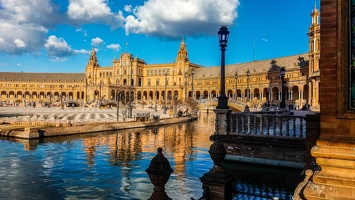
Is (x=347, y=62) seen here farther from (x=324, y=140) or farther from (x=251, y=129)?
(x=251, y=129)

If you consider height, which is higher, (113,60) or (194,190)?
Answer: (113,60)

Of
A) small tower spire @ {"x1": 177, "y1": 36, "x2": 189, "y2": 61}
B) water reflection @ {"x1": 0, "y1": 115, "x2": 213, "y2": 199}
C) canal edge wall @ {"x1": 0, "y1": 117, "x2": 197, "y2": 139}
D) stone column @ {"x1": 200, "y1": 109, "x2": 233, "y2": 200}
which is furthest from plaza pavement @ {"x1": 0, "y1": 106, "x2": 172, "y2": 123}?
small tower spire @ {"x1": 177, "y1": 36, "x2": 189, "y2": 61}

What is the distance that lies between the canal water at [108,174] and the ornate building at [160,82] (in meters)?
73.1

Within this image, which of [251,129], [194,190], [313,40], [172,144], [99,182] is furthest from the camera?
[313,40]

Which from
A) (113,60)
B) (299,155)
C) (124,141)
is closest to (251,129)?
(299,155)

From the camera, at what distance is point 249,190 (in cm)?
1416

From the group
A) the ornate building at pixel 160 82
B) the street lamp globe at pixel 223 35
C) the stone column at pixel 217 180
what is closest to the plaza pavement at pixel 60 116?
the street lamp globe at pixel 223 35

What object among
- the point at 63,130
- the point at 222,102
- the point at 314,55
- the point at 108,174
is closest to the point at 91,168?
the point at 108,174

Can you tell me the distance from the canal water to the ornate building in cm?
7312

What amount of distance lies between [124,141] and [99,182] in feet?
Result: 48.6

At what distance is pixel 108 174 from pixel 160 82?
149 metres

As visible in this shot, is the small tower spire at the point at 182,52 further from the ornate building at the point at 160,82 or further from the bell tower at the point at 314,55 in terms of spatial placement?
the bell tower at the point at 314,55

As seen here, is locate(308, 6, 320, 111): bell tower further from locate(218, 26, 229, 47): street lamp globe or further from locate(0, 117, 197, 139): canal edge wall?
locate(218, 26, 229, 47): street lamp globe

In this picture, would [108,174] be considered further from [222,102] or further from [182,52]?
[182,52]
